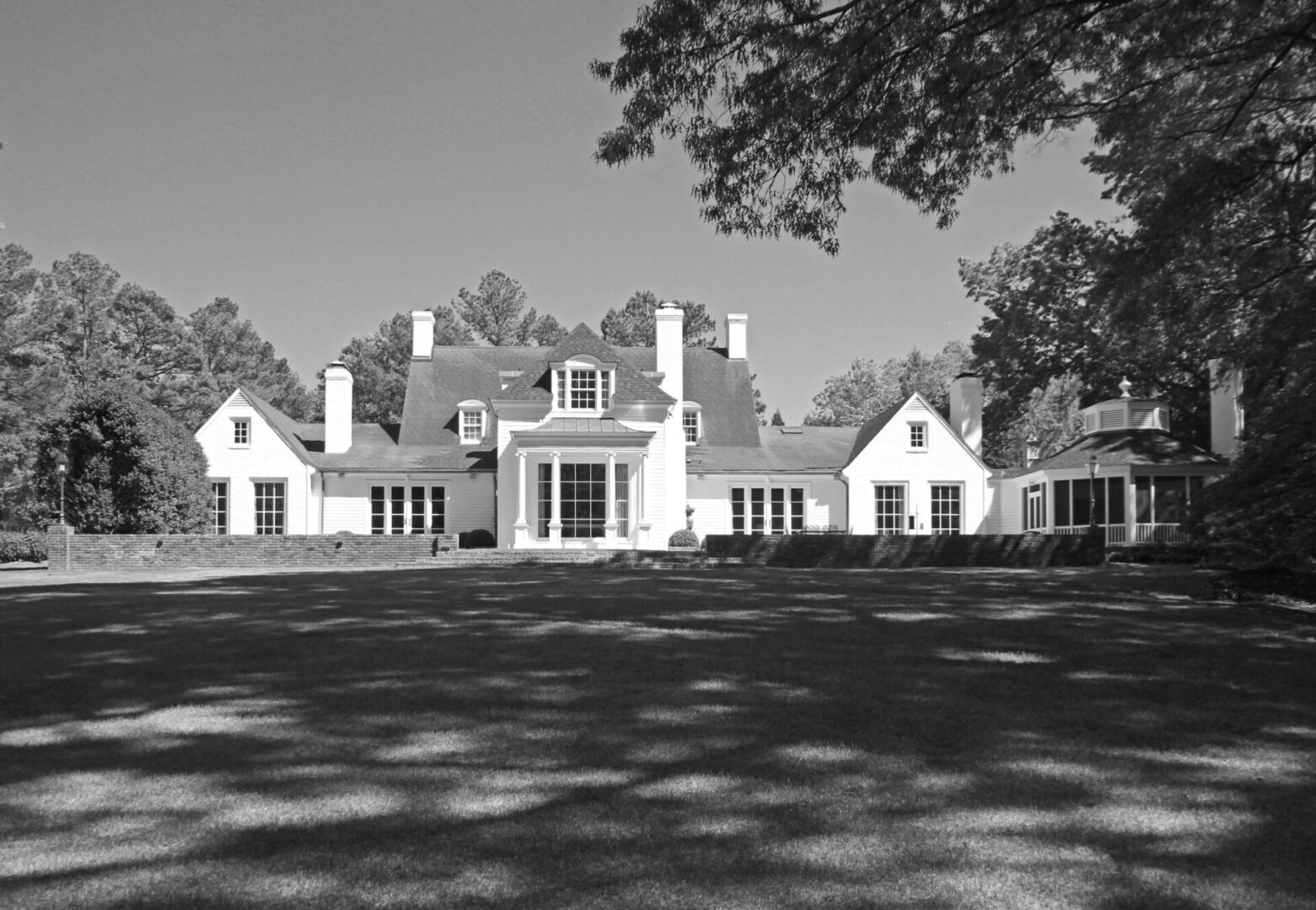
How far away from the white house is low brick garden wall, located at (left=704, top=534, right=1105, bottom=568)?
536cm

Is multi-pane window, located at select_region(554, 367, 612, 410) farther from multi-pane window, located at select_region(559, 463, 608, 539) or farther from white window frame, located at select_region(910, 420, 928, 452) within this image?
white window frame, located at select_region(910, 420, 928, 452)

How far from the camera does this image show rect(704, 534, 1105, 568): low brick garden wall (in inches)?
1072

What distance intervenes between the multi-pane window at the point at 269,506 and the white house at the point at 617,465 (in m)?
0.06

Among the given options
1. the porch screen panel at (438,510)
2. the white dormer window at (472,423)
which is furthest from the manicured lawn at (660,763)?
the white dormer window at (472,423)

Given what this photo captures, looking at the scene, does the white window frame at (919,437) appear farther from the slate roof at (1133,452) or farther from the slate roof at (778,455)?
the slate roof at (1133,452)

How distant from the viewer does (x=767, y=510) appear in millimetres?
36594

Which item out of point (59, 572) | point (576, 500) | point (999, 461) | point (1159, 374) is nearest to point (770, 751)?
point (59, 572)

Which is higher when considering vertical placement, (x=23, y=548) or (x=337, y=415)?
(x=337, y=415)

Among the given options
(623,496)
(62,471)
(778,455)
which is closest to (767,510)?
(778,455)

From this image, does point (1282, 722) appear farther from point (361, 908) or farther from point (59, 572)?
point (59, 572)

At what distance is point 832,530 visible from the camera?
35438 mm

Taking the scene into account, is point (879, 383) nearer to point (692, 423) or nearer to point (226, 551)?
point (692, 423)

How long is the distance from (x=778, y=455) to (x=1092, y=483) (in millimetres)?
10495

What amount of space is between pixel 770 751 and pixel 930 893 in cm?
198
